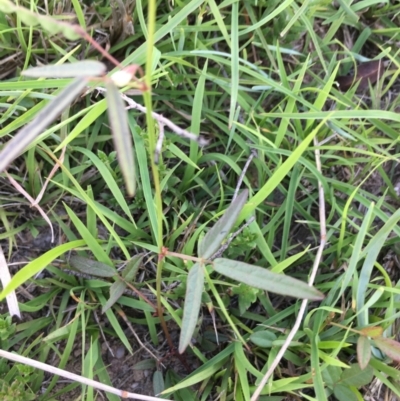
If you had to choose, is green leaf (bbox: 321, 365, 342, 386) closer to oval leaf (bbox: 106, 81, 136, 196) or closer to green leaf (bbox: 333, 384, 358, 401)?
green leaf (bbox: 333, 384, 358, 401)

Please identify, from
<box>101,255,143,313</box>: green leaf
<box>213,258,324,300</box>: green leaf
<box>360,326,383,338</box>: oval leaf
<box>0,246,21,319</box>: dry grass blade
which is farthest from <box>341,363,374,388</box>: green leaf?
<box>0,246,21,319</box>: dry grass blade

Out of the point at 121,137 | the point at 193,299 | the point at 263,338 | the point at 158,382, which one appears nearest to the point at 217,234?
the point at 193,299

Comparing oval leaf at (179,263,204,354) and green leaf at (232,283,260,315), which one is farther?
green leaf at (232,283,260,315)

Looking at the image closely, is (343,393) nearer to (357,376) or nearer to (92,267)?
(357,376)

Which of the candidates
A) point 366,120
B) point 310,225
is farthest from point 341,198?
point 366,120

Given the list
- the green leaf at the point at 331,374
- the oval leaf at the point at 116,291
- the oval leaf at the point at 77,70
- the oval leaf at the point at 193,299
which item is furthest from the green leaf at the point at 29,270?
the green leaf at the point at 331,374

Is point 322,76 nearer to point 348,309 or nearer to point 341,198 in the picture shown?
point 341,198
